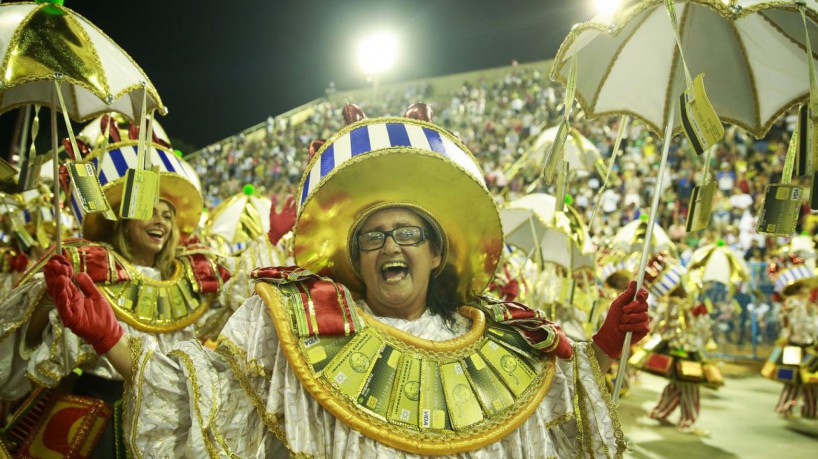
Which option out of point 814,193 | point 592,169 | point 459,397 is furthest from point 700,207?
point 592,169

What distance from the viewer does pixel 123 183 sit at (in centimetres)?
342

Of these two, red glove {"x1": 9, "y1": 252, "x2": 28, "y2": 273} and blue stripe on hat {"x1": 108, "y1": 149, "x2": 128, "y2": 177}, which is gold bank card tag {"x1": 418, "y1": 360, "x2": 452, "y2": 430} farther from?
red glove {"x1": 9, "y1": 252, "x2": 28, "y2": 273}

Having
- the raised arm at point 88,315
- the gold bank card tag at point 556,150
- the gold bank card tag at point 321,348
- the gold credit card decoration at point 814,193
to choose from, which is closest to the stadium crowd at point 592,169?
the gold bank card tag at point 556,150

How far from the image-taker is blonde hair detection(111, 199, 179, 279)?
→ 354 centimetres

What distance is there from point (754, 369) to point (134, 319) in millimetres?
12908

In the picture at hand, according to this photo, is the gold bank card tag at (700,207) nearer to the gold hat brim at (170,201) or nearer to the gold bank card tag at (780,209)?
the gold bank card tag at (780,209)

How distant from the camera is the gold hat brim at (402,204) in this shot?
2131 millimetres

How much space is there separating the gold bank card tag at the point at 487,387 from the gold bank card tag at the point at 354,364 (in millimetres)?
335

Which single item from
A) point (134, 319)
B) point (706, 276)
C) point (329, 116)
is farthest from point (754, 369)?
point (329, 116)

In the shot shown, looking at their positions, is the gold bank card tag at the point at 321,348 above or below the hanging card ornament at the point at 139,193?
below

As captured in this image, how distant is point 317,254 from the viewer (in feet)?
7.61

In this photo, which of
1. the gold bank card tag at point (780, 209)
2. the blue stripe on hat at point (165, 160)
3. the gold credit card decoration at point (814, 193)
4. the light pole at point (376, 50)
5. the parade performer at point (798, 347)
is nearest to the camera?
the gold credit card decoration at point (814, 193)

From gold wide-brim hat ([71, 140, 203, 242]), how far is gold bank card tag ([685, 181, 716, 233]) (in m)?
2.65

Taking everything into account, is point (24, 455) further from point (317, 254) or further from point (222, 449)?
point (317, 254)
